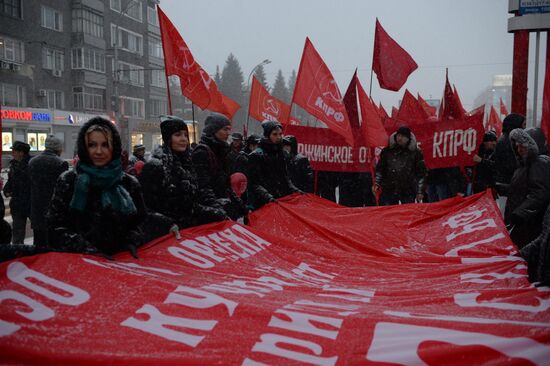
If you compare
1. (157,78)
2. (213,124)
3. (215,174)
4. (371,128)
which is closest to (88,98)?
(157,78)

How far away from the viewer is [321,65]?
9164mm

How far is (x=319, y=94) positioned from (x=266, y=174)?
259 cm

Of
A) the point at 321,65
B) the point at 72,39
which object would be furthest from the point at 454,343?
the point at 72,39

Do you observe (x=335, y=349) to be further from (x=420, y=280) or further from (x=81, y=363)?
(x=420, y=280)

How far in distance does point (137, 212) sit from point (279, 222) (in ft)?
8.89

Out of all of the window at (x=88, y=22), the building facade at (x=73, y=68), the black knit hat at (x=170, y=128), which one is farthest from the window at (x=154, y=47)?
the black knit hat at (x=170, y=128)

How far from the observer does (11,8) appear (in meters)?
34.9

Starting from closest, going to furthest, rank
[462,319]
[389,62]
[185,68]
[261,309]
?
[462,319], [261,309], [185,68], [389,62]

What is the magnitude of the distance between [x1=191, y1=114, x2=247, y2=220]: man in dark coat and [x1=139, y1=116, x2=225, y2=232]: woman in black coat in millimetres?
534

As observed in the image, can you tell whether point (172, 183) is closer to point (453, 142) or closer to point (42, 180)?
point (42, 180)

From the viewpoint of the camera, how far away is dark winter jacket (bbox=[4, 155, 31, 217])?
7.42 metres

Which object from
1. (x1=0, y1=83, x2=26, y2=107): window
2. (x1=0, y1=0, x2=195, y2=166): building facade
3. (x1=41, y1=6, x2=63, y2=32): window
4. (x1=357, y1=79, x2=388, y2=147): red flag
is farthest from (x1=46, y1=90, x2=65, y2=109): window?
(x1=357, y1=79, x2=388, y2=147): red flag

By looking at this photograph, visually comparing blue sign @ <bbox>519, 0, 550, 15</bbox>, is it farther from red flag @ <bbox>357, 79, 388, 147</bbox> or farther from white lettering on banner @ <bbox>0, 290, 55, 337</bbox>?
white lettering on banner @ <bbox>0, 290, 55, 337</bbox>

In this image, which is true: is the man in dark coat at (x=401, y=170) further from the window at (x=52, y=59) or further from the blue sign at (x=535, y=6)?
the window at (x=52, y=59)
